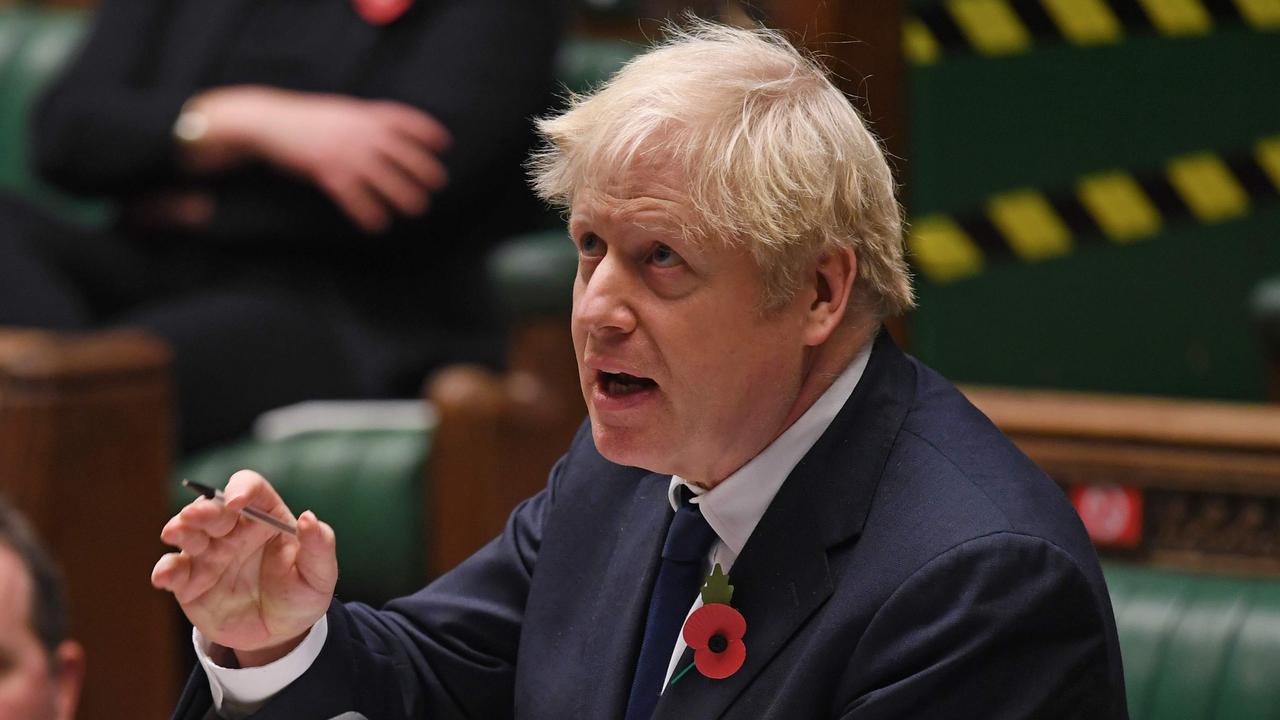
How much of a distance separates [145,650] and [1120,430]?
4.46ft

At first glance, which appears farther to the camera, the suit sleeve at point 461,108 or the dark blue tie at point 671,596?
the suit sleeve at point 461,108

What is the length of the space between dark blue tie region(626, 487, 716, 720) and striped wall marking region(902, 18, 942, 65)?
54.2 inches

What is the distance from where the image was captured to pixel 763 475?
56.8 inches

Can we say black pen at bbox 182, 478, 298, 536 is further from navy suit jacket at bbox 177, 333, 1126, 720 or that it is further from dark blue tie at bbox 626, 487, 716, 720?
dark blue tie at bbox 626, 487, 716, 720

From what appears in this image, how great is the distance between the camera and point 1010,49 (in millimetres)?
2775

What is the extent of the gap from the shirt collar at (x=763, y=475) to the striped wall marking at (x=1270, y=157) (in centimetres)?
166

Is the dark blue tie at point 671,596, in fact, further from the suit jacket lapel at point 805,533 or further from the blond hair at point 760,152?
the blond hair at point 760,152

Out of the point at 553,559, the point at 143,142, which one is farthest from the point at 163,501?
the point at 553,559

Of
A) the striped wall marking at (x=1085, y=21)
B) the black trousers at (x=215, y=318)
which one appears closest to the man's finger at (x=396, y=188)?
the black trousers at (x=215, y=318)

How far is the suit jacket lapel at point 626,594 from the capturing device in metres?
1.47

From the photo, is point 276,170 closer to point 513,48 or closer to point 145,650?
point 513,48

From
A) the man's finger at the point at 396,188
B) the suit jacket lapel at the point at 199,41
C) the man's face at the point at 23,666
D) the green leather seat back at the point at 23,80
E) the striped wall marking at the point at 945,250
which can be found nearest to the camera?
the man's face at the point at 23,666

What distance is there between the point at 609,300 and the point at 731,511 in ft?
0.64

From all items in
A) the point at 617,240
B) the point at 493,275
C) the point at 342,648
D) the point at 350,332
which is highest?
the point at 617,240
